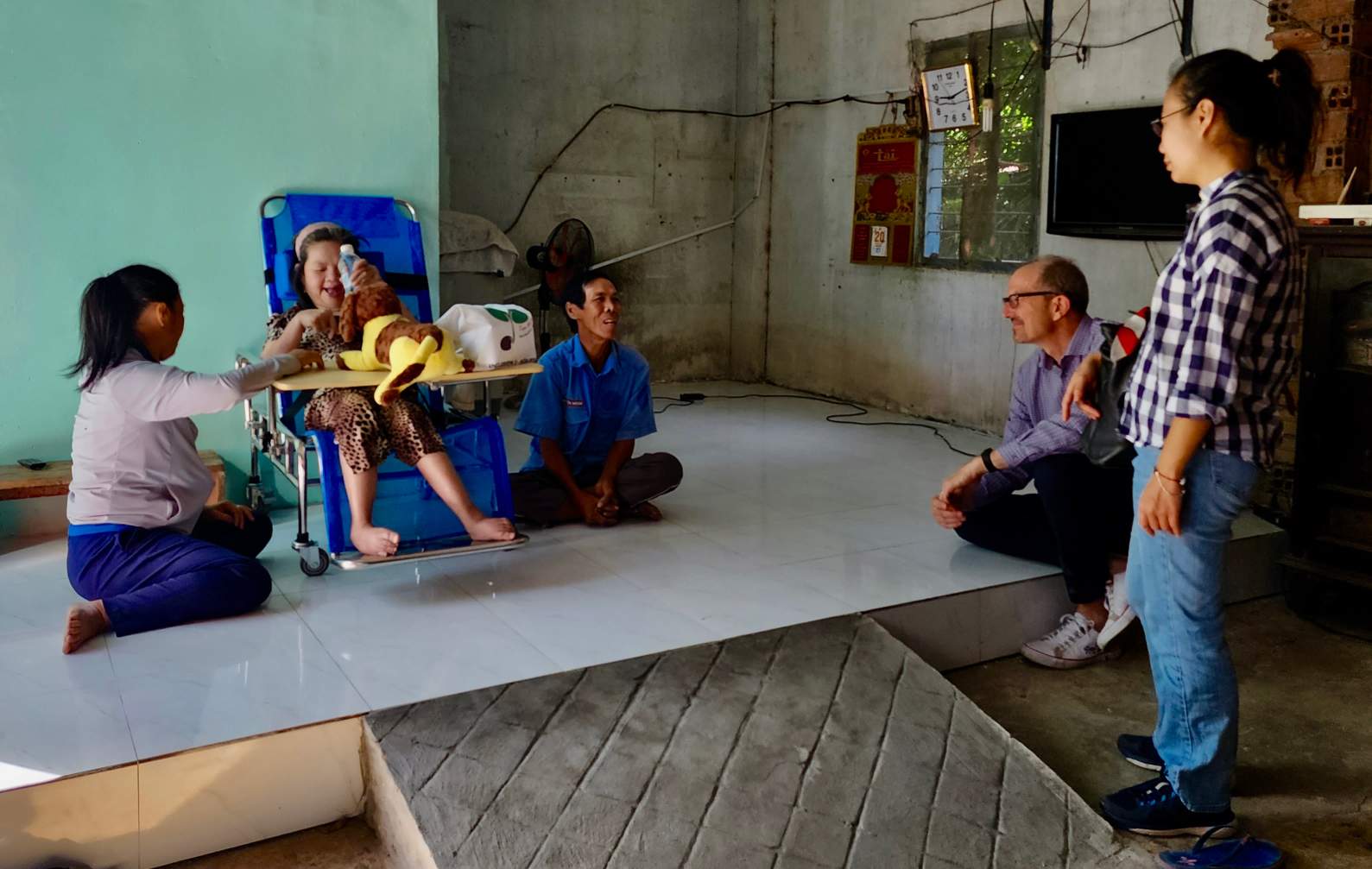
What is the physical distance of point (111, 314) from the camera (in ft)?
9.87

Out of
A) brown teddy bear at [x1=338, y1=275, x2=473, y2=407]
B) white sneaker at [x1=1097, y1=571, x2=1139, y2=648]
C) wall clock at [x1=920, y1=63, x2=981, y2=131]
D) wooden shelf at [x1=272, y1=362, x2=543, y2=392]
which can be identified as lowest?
white sneaker at [x1=1097, y1=571, x2=1139, y2=648]

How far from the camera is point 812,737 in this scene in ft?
8.89

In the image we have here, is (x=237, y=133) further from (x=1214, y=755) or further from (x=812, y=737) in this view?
(x=1214, y=755)

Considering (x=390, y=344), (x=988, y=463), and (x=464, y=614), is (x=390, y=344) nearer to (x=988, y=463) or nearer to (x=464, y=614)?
(x=464, y=614)

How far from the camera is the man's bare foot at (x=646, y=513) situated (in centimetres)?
427

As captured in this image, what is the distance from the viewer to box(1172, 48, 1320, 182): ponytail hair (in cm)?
218

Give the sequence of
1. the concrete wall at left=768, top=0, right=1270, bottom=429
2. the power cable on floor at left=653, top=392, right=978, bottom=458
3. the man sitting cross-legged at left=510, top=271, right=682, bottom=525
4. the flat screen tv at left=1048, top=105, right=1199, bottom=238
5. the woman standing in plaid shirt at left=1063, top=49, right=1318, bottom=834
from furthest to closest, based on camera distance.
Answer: the power cable on floor at left=653, top=392, right=978, bottom=458, the concrete wall at left=768, top=0, right=1270, bottom=429, the flat screen tv at left=1048, top=105, right=1199, bottom=238, the man sitting cross-legged at left=510, top=271, right=682, bottom=525, the woman standing in plaid shirt at left=1063, top=49, right=1318, bottom=834

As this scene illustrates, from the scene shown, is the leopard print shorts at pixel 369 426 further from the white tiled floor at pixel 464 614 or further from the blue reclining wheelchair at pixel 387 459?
the white tiled floor at pixel 464 614

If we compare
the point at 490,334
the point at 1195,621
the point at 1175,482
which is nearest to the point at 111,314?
the point at 490,334

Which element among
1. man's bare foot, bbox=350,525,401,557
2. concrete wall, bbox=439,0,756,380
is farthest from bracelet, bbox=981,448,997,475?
concrete wall, bbox=439,0,756,380

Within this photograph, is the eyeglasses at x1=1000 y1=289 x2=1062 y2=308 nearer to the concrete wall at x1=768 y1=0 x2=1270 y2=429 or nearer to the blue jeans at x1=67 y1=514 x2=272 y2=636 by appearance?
the concrete wall at x1=768 y1=0 x2=1270 y2=429

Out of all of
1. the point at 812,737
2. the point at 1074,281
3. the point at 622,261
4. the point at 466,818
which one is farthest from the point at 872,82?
the point at 466,818

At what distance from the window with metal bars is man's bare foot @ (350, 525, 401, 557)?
12.4ft

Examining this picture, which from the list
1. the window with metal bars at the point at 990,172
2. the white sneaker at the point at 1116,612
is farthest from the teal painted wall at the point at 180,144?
the window with metal bars at the point at 990,172
